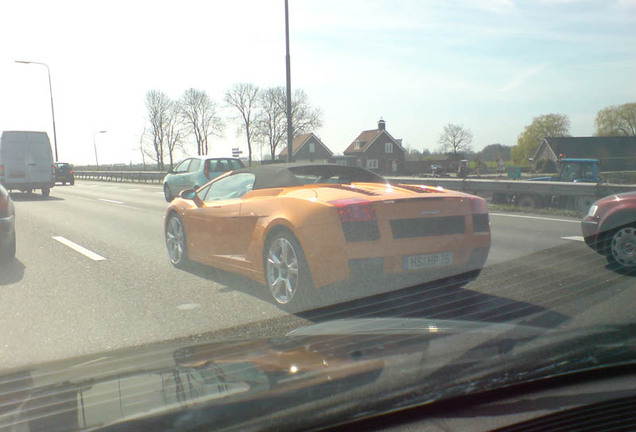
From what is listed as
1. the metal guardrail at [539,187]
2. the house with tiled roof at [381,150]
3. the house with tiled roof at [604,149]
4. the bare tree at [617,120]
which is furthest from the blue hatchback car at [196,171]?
the bare tree at [617,120]

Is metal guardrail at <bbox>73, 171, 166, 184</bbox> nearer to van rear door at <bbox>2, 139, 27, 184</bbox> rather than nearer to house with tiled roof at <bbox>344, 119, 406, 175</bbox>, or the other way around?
van rear door at <bbox>2, 139, 27, 184</bbox>

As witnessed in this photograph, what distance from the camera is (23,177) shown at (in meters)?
25.2

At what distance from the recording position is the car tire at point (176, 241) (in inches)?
291

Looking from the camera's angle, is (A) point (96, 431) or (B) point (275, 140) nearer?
(A) point (96, 431)

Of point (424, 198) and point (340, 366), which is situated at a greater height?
point (424, 198)

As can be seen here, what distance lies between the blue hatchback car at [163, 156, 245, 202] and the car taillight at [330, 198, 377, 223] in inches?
560

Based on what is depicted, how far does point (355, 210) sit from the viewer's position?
4.79 metres

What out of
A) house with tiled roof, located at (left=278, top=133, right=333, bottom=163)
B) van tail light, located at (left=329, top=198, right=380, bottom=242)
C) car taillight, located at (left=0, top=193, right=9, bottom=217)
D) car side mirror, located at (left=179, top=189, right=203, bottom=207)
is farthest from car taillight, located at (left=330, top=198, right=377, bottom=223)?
house with tiled roof, located at (left=278, top=133, right=333, bottom=163)

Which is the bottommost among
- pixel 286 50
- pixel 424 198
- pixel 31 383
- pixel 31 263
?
pixel 31 263

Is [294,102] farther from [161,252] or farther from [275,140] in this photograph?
[161,252]

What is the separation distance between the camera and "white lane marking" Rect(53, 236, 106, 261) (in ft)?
27.6

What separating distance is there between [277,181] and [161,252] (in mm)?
3551

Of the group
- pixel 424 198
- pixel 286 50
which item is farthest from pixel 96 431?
pixel 286 50

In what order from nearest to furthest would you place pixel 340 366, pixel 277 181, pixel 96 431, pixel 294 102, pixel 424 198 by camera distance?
pixel 96 431 → pixel 340 366 → pixel 424 198 → pixel 277 181 → pixel 294 102
